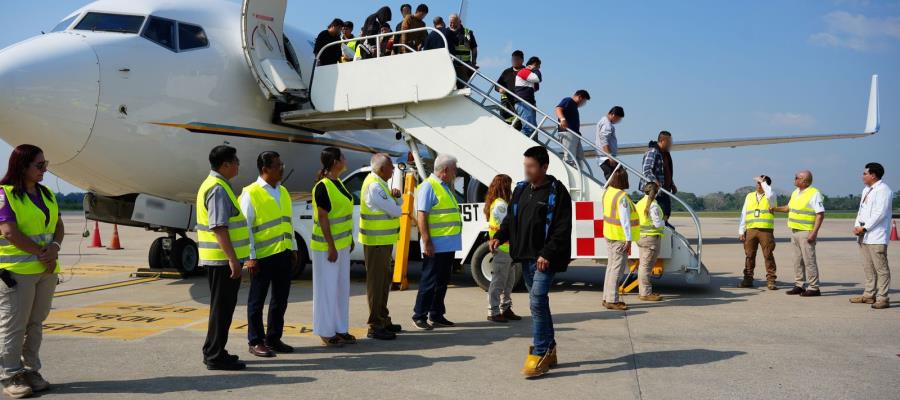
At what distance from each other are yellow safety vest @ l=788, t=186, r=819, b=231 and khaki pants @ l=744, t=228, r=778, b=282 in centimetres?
57

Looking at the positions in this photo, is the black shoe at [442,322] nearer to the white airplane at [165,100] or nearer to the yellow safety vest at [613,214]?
the yellow safety vest at [613,214]

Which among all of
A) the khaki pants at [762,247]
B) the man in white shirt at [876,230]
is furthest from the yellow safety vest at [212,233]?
the khaki pants at [762,247]

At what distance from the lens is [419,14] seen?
11.6 meters

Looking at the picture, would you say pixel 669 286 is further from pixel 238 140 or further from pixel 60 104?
pixel 60 104

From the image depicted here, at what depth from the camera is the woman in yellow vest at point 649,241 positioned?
8.73 metres

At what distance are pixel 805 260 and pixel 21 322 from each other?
8771 millimetres

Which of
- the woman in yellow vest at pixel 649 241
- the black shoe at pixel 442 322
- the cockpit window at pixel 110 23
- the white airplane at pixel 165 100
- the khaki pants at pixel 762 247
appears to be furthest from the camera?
the khaki pants at pixel 762 247

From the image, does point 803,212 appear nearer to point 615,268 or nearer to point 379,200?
point 615,268

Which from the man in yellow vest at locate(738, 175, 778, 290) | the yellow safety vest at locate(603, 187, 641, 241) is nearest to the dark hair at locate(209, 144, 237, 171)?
the yellow safety vest at locate(603, 187, 641, 241)

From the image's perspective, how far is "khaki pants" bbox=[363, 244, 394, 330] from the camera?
633 cm

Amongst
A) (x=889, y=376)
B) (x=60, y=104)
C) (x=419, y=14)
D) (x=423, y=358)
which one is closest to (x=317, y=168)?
(x=419, y=14)

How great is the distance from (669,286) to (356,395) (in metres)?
7.03

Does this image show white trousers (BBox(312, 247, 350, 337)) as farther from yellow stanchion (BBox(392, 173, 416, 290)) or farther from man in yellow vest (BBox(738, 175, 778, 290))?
man in yellow vest (BBox(738, 175, 778, 290))

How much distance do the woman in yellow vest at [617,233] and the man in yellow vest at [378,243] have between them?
9.36 feet
